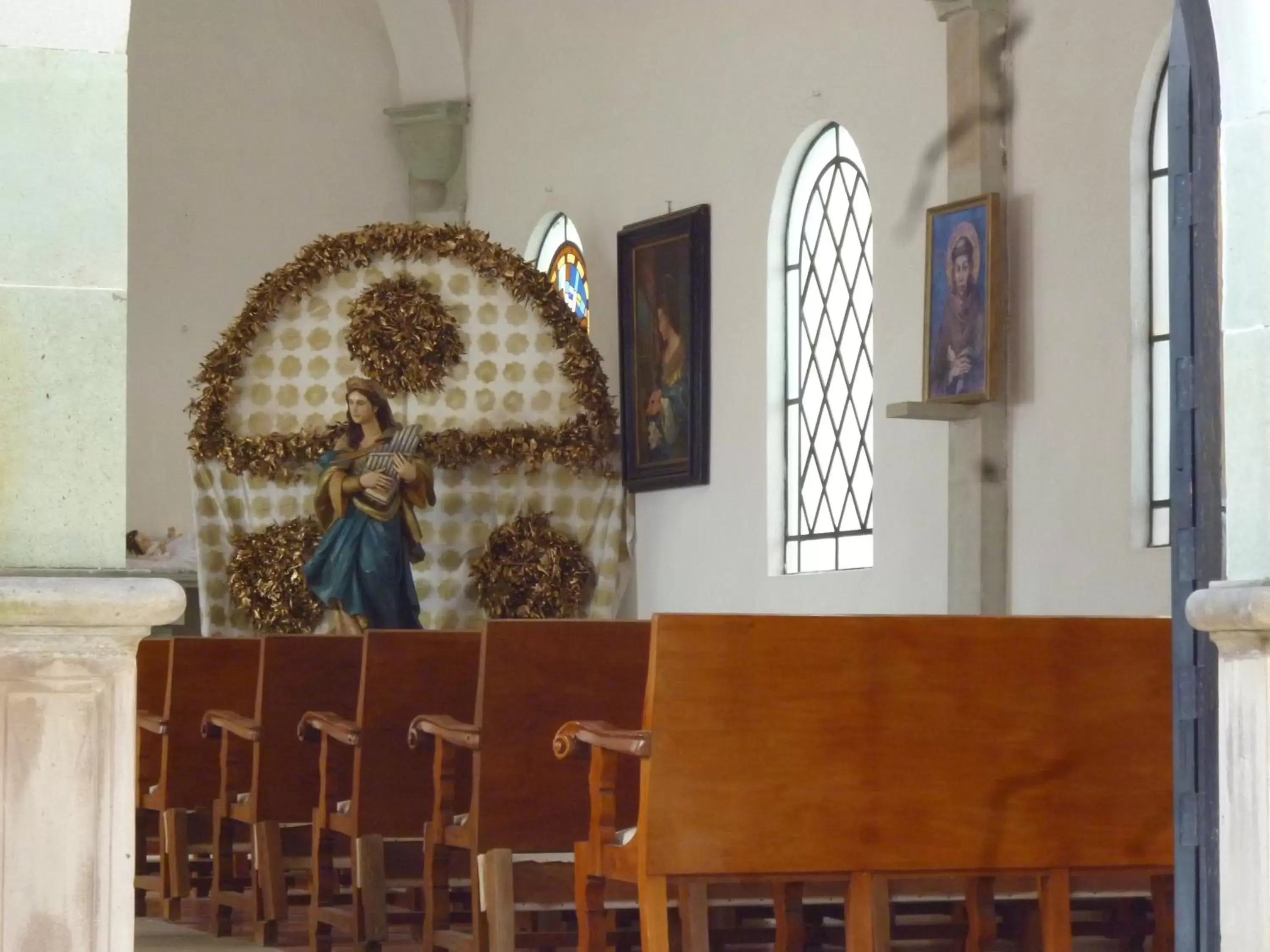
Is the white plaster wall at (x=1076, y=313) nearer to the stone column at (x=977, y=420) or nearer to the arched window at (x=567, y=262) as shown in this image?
the stone column at (x=977, y=420)

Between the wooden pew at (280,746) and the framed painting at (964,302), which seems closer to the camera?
the wooden pew at (280,746)

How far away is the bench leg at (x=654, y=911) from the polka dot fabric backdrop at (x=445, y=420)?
7.93m

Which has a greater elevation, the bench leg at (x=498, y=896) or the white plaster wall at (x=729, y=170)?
the white plaster wall at (x=729, y=170)

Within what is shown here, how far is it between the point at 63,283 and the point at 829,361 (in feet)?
28.8

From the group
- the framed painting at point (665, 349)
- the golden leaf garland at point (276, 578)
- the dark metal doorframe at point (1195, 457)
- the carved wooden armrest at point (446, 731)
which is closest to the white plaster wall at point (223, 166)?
the golden leaf garland at point (276, 578)

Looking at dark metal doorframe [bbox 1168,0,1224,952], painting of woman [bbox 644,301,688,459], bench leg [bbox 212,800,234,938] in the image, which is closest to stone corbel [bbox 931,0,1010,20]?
painting of woman [bbox 644,301,688,459]

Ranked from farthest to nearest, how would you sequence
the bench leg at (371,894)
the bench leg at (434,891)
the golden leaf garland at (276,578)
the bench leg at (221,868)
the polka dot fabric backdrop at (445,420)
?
the polka dot fabric backdrop at (445,420) → the golden leaf garland at (276,578) → the bench leg at (221,868) → the bench leg at (371,894) → the bench leg at (434,891)

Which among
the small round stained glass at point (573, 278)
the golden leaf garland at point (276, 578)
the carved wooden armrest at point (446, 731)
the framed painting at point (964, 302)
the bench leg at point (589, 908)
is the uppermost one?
the small round stained glass at point (573, 278)

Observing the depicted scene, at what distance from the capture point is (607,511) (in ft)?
43.5

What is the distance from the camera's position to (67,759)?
3561mm

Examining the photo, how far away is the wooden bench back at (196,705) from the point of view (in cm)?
795

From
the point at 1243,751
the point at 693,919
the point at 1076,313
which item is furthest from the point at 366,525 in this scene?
the point at 1243,751

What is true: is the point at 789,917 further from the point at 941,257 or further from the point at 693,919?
the point at 941,257

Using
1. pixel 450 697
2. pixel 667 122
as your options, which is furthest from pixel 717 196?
pixel 450 697
